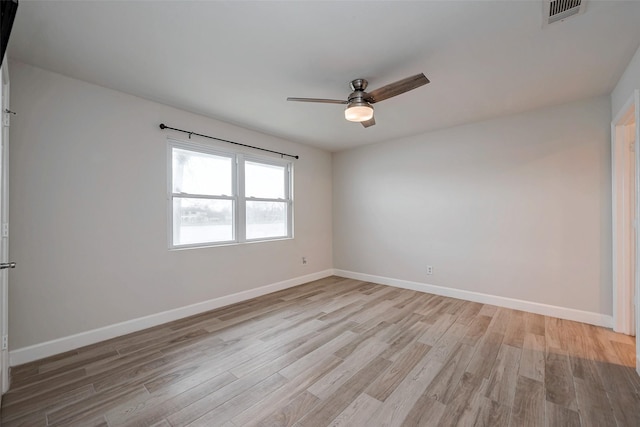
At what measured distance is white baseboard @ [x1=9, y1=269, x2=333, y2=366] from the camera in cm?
229

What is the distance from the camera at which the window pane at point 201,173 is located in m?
3.32

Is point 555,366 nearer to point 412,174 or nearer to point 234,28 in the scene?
point 412,174

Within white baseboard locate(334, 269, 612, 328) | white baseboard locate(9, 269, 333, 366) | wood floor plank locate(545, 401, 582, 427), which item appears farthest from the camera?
white baseboard locate(334, 269, 612, 328)

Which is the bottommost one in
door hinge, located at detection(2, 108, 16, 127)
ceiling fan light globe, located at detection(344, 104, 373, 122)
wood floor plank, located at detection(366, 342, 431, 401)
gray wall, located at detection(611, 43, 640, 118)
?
wood floor plank, located at detection(366, 342, 431, 401)

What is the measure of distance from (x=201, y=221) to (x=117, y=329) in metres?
1.44

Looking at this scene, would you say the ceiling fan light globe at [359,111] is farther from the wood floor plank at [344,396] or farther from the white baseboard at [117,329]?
the white baseboard at [117,329]

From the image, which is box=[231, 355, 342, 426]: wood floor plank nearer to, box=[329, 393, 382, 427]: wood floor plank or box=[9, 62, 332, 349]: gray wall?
box=[329, 393, 382, 427]: wood floor plank

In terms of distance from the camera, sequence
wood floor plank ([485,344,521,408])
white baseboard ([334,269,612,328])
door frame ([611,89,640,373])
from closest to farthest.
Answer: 1. wood floor plank ([485,344,521,408])
2. door frame ([611,89,640,373])
3. white baseboard ([334,269,612,328])

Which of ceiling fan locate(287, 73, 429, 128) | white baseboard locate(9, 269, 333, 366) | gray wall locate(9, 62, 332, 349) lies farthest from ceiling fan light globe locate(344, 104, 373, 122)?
white baseboard locate(9, 269, 333, 366)

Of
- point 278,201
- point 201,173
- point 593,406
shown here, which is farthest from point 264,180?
point 593,406

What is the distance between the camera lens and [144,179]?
2.98m

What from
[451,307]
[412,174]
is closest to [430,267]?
[451,307]

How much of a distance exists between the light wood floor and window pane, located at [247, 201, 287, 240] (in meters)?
1.40

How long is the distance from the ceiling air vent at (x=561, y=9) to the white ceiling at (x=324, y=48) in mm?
62
